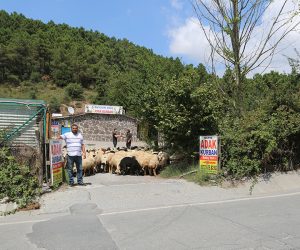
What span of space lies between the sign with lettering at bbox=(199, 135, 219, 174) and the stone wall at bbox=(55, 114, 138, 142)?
1323 inches

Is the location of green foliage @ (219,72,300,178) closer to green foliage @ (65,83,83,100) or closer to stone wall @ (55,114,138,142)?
stone wall @ (55,114,138,142)

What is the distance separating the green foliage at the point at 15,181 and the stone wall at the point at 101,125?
35.3 metres

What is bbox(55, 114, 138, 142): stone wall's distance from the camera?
46531 mm

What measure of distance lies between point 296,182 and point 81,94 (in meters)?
82.4

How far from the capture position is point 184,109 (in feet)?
45.6

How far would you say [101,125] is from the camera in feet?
156

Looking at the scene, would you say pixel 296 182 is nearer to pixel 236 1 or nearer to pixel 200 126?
pixel 200 126

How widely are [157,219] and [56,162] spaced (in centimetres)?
421

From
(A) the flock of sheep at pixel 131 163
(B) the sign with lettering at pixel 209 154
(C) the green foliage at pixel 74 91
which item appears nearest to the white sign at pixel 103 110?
(A) the flock of sheep at pixel 131 163

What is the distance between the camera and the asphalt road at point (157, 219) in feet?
20.8

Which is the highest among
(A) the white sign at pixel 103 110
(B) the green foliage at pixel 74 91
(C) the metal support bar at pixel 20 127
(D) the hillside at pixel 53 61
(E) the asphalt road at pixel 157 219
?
(D) the hillside at pixel 53 61

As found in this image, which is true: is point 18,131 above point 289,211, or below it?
above

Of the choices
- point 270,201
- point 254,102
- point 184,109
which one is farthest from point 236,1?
point 270,201

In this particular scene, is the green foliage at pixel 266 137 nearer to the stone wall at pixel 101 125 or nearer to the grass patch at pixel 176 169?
the grass patch at pixel 176 169
